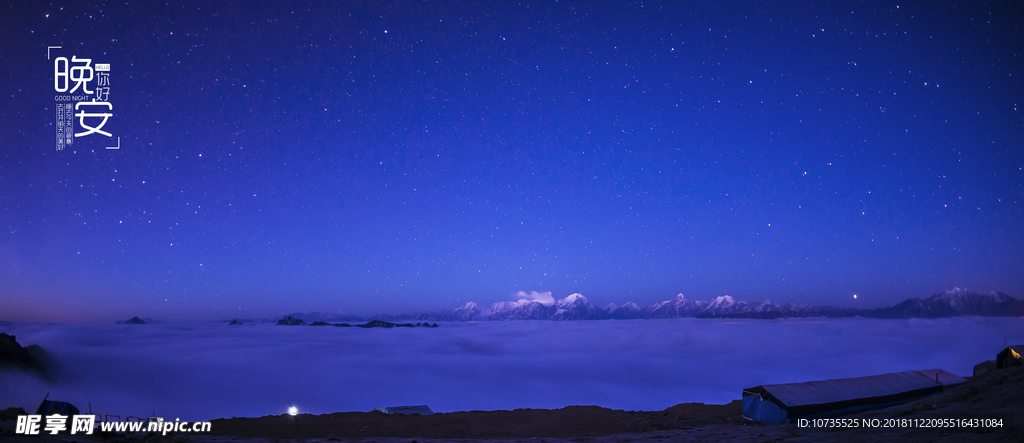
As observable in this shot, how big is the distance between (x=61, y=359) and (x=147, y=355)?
41.1 feet

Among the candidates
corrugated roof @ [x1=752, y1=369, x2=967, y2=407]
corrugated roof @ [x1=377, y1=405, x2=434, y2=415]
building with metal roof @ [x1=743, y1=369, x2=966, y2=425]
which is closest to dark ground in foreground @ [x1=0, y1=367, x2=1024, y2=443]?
building with metal roof @ [x1=743, y1=369, x2=966, y2=425]

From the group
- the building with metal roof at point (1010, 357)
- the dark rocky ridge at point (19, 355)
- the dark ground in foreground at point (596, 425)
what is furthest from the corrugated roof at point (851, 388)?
the dark rocky ridge at point (19, 355)

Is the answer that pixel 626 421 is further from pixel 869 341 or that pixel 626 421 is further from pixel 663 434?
pixel 869 341

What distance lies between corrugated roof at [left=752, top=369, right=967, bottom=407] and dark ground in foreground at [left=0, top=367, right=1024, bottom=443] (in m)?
1.15

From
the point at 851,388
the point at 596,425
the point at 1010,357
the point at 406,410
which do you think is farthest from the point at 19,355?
the point at 1010,357

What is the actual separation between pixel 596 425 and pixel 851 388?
1750 centimetres

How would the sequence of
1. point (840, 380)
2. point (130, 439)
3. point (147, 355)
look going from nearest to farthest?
point (130, 439)
point (840, 380)
point (147, 355)

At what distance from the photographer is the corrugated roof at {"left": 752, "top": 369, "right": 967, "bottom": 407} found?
26.6m

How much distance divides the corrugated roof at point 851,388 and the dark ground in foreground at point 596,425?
1.15 metres

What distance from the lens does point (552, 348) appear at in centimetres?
13762

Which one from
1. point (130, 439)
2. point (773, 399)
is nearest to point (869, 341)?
point (773, 399)

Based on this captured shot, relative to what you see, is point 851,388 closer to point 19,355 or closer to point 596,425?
point 596,425

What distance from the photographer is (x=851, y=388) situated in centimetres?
2850

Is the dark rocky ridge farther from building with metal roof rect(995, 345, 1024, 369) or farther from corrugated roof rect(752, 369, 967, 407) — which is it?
building with metal roof rect(995, 345, 1024, 369)
